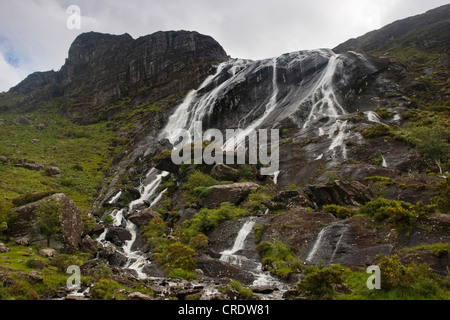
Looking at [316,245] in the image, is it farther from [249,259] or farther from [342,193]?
[342,193]

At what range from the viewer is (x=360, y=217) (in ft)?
79.6

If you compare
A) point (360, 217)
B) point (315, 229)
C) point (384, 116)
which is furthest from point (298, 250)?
point (384, 116)

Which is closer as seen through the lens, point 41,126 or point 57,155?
point 57,155

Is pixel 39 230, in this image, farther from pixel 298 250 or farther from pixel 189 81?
pixel 189 81

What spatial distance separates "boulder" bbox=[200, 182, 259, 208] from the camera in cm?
3575

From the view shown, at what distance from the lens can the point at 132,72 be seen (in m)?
136

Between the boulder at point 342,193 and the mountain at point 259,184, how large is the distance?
4.9 inches

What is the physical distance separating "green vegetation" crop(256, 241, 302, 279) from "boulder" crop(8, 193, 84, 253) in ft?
53.2

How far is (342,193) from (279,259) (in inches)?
416

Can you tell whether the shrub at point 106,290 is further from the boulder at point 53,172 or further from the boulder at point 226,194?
the boulder at point 53,172

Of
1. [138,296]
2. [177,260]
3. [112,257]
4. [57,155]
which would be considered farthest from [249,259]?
[57,155]

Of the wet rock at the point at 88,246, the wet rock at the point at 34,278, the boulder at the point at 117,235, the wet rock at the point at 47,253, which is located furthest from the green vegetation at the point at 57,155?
the wet rock at the point at 34,278

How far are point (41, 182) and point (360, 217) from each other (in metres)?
49.7

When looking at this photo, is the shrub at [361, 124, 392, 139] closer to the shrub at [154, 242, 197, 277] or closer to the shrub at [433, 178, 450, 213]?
the shrub at [433, 178, 450, 213]
